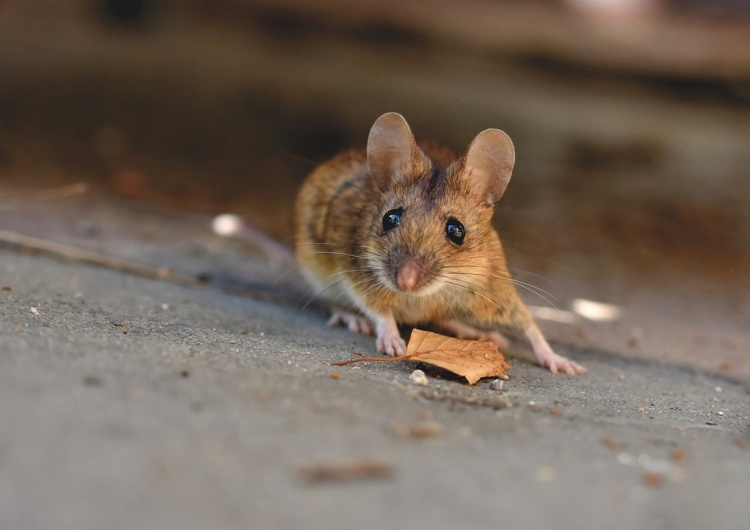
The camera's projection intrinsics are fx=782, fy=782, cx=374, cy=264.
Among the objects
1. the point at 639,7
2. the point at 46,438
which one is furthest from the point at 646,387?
the point at 639,7

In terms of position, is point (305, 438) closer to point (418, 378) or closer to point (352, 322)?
point (418, 378)

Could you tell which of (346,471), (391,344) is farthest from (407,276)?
(346,471)

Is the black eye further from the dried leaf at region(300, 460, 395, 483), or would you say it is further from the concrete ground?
the dried leaf at region(300, 460, 395, 483)

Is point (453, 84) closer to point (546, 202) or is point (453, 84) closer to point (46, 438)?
point (546, 202)

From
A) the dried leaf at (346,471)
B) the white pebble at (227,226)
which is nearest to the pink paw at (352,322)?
the white pebble at (227,226)

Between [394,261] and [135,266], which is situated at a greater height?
[394,261]

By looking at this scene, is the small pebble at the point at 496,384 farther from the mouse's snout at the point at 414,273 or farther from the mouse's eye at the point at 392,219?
the mouse's eye at the point at 392,219
